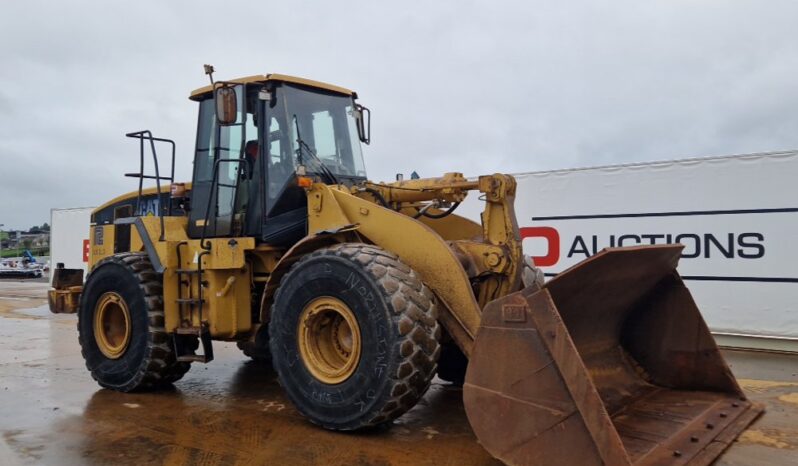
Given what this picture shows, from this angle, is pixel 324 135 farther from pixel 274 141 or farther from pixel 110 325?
pixel 110 325

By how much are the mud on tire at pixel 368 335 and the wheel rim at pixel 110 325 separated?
232 cm

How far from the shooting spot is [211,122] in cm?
664

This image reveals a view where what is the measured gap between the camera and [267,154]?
5.96m

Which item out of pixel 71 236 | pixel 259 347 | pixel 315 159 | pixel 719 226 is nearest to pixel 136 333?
pixel 259 347

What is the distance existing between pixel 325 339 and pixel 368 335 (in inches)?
25.0

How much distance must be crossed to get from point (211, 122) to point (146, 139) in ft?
2.06

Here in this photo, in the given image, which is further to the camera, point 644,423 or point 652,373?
point 652,373

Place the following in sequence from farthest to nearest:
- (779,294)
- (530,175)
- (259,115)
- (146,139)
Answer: (530,175) < (779,294) < (146,139) < (259,115)

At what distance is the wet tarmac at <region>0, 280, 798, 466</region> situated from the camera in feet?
14.6

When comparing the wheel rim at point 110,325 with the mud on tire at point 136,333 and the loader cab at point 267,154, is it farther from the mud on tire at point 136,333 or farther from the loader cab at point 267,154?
the loader cab at point 267,154

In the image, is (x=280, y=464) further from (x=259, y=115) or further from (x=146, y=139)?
(x=146, y=139)

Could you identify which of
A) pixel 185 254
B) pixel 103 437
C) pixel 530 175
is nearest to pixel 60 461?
pixel 103 437

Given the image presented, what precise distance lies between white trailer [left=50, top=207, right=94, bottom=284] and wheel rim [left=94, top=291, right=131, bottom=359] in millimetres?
10720

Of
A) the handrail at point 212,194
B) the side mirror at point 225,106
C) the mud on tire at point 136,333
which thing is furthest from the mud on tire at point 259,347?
the side mirror at point 225,106
